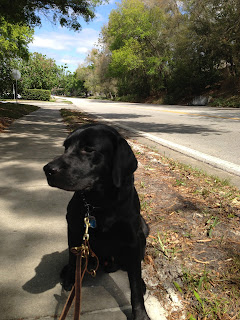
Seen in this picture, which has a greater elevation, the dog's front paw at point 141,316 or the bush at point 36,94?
the bush at point 36,94

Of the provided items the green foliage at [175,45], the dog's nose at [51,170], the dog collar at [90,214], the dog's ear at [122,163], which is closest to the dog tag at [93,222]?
the dog collar at [90,214]

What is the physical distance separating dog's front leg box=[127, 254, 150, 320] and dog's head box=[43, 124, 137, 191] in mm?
493

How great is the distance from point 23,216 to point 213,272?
1.89m

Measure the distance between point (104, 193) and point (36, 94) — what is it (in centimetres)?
4503

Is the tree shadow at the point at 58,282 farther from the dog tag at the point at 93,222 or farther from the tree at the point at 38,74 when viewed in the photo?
the tree at the point at 38,74

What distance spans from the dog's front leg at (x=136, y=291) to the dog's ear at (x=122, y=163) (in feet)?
1.62

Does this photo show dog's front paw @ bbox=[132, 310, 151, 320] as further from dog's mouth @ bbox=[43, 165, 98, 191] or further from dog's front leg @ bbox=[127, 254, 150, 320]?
dog's mouth @ bbox=[43, 165, 98, 191]

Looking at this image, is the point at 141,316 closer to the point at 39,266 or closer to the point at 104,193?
the point at 104,193

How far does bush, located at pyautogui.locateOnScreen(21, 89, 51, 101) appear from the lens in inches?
→ 1692

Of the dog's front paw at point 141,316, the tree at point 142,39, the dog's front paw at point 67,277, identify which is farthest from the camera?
the tree at point 142,39

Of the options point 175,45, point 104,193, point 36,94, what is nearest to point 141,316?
point 104,193

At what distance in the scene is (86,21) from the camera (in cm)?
1246

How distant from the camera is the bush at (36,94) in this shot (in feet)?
141

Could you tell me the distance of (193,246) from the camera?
2156 millimetres
